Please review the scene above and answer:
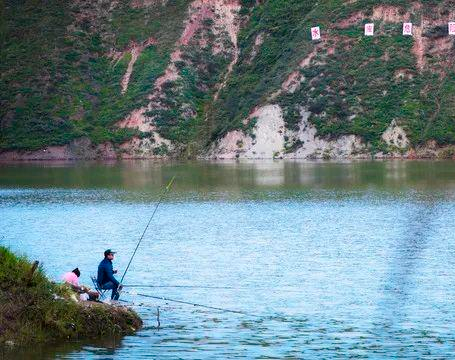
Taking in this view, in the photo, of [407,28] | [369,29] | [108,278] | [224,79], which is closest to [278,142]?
[369,29]

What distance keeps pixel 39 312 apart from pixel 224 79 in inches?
4931

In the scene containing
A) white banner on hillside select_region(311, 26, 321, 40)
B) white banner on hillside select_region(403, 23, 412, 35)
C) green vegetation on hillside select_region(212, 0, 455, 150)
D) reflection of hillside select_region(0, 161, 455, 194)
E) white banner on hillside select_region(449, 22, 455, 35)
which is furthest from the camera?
white banner on hillside select_region(311, 26, 321, 40)

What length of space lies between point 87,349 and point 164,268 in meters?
14.4

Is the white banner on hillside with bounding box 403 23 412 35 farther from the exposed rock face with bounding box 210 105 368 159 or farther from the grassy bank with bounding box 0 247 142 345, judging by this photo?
the grassy bank with bounding box 0 247 142 345

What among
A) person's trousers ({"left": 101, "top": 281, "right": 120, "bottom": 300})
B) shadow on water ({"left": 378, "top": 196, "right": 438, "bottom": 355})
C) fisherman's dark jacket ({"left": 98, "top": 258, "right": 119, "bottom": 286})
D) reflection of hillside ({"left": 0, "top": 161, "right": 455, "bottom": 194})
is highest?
reflection of hillside ({"left": 0, "top": 161, "right": 455, "bottom": 194})

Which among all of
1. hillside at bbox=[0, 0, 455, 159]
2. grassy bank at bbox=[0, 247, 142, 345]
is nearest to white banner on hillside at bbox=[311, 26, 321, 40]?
hillside at bbox=[0, 0, 455, 159]

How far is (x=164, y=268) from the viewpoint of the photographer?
44.6 m

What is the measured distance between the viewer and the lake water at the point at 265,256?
102 ft

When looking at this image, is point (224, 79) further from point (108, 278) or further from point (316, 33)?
point (108, 278)

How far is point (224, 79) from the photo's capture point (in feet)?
508

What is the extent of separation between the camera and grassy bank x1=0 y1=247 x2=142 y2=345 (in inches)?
1195

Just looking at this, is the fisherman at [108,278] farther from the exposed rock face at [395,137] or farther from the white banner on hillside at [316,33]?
the white banner on hillside at [316,33]

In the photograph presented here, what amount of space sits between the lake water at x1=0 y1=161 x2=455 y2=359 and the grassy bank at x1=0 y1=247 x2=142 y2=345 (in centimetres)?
56

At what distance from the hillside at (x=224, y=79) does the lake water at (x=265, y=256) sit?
3695 centimetres
